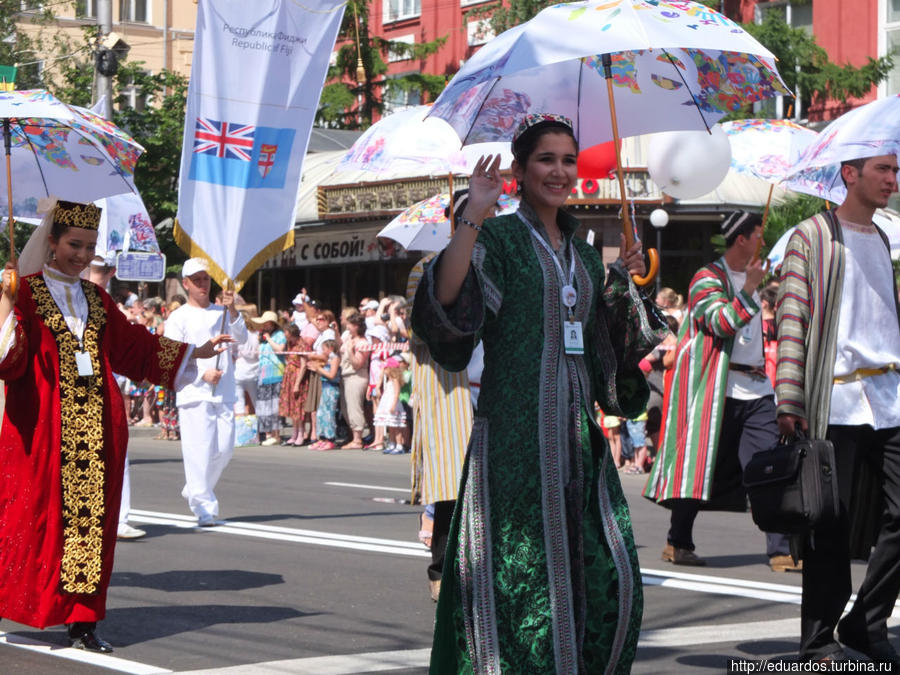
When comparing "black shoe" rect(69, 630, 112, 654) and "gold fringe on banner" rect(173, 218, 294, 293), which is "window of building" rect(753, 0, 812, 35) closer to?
"gold fringe on banner" rect(173, 218, 294, 293)

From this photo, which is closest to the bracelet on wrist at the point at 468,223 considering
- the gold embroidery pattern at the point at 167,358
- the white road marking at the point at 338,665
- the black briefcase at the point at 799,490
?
the black briefcase at the point at 799,490

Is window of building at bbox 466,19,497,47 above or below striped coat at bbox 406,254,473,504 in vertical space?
above

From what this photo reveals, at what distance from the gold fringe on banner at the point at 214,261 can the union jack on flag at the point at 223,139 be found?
384 mm

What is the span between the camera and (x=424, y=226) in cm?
1354

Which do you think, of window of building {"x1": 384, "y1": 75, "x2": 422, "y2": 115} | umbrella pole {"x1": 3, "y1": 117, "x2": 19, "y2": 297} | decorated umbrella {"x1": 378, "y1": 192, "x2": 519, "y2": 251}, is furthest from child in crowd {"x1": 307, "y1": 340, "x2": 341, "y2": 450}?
window of building {"x1": 384, "y1": 75, "x2": 422, "y2": 115}

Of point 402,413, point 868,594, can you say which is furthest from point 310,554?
point 402,413

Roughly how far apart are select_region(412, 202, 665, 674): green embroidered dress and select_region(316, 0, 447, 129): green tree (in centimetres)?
3071

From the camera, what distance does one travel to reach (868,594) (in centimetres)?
651

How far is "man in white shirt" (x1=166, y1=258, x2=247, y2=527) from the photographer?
11.3 m

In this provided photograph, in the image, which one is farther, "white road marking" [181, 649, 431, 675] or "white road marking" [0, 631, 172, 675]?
"white road marking" [0, 631, 172, 675]

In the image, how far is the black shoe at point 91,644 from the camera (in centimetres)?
686

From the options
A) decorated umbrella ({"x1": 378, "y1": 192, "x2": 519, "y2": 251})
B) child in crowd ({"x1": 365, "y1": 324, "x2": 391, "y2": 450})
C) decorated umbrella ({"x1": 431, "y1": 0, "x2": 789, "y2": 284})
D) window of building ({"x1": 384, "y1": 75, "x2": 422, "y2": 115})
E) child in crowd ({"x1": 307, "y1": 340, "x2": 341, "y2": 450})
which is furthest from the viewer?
window of building ({"x1": 384, "y1": 75, "x2": 422, "y2": 115})

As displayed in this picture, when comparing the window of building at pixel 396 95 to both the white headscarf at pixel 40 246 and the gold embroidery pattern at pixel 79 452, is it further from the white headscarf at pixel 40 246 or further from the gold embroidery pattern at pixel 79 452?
the gold embroidery pattern at pixel 79 452

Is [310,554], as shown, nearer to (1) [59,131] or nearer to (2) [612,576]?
(1) [59,131]
